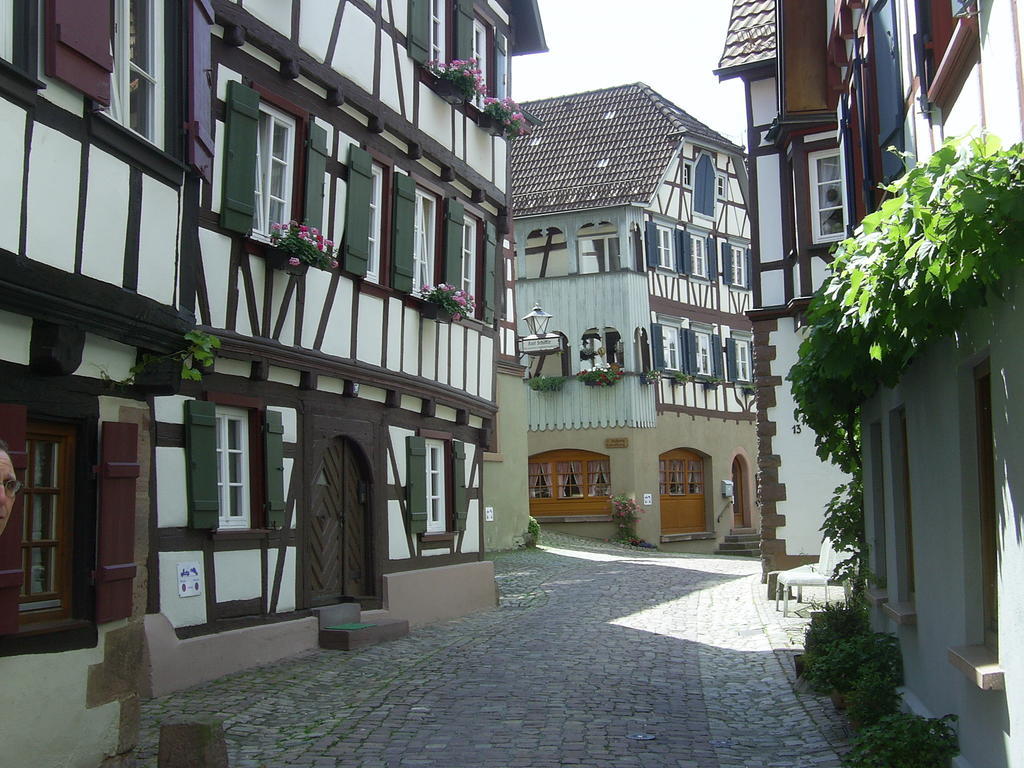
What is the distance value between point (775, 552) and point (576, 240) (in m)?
14.9

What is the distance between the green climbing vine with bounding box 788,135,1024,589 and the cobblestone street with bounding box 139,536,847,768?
240 cm

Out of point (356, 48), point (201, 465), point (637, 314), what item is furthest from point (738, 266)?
point (201, 465)

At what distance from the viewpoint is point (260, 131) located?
11.5m

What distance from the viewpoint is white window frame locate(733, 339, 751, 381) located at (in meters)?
33.8

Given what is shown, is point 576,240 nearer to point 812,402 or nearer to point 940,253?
point 812,402

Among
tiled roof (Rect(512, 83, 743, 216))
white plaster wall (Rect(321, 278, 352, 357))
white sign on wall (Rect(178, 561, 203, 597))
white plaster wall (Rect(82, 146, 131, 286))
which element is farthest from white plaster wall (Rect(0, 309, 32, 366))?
tiled roof (Rect(512, 83, 743, 216))

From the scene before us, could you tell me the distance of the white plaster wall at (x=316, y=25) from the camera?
39.0 ft

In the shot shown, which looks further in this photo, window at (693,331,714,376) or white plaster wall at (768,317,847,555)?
window at (693,331,714,376)

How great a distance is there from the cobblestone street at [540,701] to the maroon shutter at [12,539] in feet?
4.54

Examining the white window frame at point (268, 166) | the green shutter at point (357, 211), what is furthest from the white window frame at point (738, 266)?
the white window frame at point (268, 166)

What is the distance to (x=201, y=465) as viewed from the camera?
998 cm

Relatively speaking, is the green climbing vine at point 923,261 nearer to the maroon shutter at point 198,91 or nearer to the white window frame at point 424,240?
the maroon shutter at point 198,91

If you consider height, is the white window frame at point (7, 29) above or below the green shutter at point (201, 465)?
above

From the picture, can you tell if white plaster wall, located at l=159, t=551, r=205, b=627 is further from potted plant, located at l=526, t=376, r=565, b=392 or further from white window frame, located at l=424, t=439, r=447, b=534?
potted plant, located at l=526, t=376, r=565, b=392
